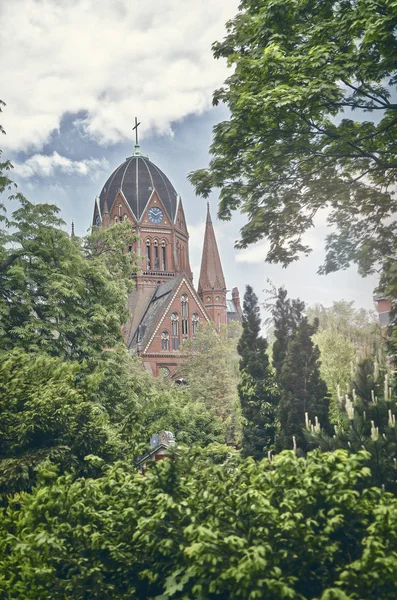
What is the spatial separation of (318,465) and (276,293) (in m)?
7.28

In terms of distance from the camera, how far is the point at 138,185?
2235 inches

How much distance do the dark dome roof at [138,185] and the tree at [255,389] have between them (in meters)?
38.4

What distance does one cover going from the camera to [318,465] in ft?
17.0

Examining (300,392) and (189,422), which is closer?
(300,392)

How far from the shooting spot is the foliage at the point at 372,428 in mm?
6176

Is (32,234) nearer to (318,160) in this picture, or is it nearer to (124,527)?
(318,160)

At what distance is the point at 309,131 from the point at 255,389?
9.76 m

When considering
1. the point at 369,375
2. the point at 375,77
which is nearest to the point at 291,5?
the point at 375,77

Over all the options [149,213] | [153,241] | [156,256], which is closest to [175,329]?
[156,256]

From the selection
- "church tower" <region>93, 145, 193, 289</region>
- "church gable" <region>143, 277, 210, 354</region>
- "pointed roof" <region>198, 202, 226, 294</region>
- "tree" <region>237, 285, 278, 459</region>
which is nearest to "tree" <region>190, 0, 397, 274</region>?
"tree" <region>237, 285, 278, 459</region>

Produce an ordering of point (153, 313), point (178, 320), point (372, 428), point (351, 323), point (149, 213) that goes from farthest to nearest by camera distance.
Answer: point (149, 213), point (153, 313), point (178, 320), point (351, 323), point (372, 428)

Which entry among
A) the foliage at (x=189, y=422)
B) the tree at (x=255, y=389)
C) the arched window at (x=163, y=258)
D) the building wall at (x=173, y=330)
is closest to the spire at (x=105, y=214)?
the arched window at (x=163, y=258)

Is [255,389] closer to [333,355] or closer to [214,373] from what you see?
[333,355]

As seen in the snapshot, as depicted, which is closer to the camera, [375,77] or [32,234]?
[375,77]
